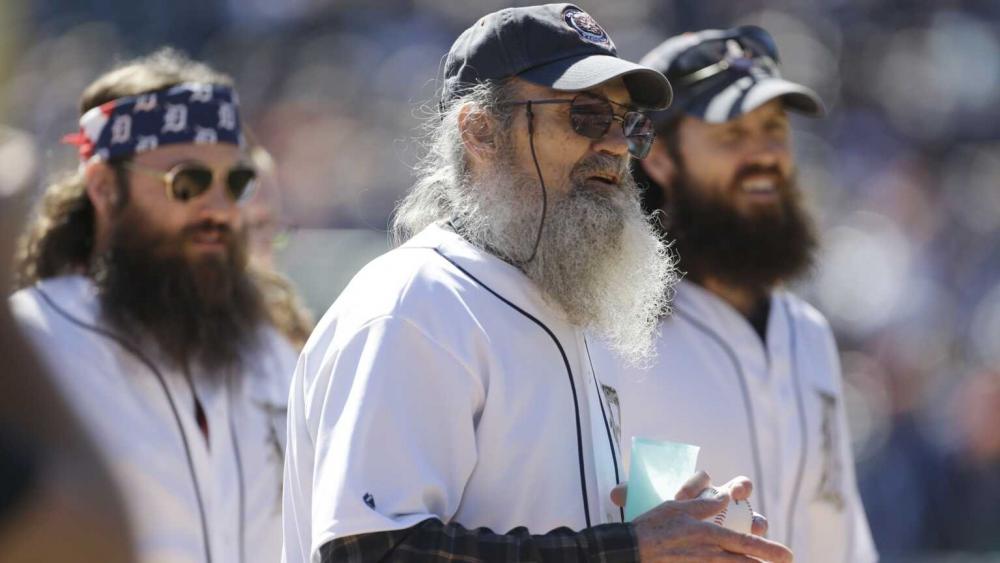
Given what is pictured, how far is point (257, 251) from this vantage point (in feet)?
19.4

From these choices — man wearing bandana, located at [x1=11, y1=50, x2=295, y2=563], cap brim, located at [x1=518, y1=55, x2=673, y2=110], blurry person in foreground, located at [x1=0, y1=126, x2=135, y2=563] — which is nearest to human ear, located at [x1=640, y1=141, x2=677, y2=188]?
man wearing bandana, located at [x1=11, y1=50, x2=295, y2=563]

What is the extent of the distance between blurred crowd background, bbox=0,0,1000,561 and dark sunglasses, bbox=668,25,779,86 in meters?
4.04

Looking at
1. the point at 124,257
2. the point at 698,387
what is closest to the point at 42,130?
the point at 124,257

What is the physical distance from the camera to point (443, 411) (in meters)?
2.62

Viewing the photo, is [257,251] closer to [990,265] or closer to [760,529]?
[760,529]

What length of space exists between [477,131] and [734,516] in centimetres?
94

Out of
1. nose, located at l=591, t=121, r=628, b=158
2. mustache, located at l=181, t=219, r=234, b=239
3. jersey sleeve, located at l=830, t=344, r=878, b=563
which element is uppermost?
nose, located at l=591, t=121, r=628, b=158

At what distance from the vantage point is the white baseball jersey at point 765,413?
3.98m

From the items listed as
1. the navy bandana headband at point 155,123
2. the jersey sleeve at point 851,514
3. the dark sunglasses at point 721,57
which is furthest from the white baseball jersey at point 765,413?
the navy bandana headband at point 155,123

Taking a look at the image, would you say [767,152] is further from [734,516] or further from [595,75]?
[734,516]

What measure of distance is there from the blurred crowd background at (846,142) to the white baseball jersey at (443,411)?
619 centimetres

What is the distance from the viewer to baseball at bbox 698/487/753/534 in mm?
2713

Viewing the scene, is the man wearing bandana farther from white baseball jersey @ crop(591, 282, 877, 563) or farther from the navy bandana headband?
white baseball jersey @ crop(591, 282, 877, 563)

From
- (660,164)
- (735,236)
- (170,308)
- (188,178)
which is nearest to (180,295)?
(170,308)
